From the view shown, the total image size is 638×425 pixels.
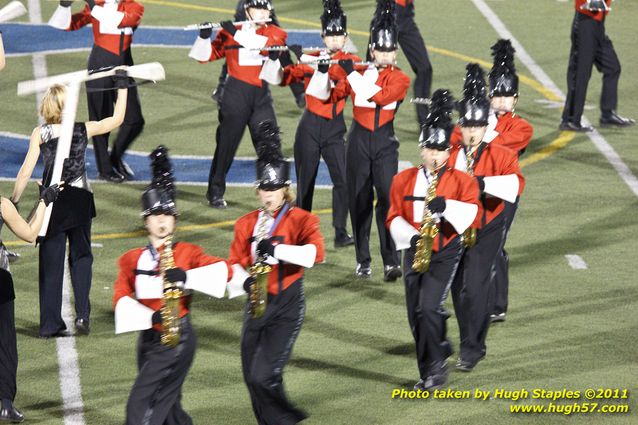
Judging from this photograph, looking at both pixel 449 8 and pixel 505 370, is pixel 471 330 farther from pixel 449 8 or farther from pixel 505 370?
pixel 449 8

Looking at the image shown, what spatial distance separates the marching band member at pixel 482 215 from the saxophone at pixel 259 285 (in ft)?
6.00

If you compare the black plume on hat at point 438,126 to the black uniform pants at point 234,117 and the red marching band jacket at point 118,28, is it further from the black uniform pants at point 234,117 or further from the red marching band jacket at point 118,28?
the red marching band jacket at point 118,28

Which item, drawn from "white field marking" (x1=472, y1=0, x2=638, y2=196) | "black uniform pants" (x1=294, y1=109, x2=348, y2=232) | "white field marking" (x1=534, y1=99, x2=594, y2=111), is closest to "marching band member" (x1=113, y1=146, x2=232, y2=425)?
"black uniform pants" (x1=294, y1=109, x2=348, y2=232)

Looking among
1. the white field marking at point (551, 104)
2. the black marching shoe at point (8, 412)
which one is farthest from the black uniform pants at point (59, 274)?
the white field marking at point (551, 104)

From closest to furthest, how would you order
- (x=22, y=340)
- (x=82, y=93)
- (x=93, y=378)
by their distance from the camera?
(x=93, y=378), (x=22, y=340), (x=82, y=93)

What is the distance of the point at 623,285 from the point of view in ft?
37.1

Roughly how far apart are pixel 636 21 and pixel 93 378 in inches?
523

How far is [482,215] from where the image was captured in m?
9.59

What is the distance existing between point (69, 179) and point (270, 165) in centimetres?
229

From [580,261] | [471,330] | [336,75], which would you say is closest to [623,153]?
[580,261]

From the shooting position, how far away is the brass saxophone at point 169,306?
7512 millimetres

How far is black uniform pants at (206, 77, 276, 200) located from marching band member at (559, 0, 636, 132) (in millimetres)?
3958

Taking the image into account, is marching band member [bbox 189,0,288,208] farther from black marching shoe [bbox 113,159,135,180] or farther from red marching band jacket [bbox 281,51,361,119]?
black marching shoe [bbox 113,159,135,180]

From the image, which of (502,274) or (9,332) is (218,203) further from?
(9,332)
